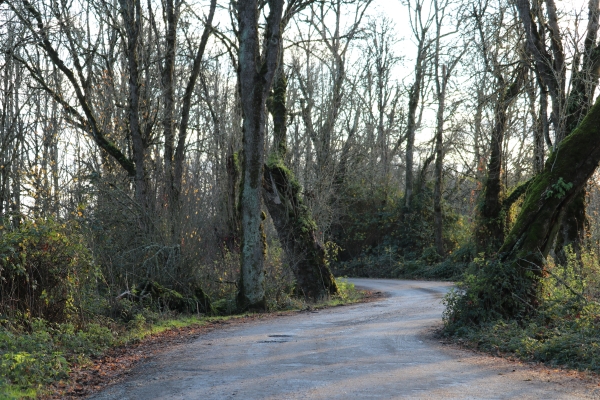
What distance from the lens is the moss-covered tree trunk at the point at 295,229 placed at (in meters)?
21.4

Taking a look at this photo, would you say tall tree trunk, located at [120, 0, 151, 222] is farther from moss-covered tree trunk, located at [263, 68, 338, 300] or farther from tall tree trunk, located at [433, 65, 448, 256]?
tall tree trunk, located at [433, 65, 448, 256]

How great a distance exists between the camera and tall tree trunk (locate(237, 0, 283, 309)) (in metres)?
17.6

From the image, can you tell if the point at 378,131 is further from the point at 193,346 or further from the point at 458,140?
the point at 193,346

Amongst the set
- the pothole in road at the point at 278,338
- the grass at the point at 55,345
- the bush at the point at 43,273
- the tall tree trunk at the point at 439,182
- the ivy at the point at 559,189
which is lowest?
the pothole in road at the point at 278,338

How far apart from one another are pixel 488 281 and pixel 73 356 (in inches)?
298

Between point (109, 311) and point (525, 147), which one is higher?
point (525, 147)

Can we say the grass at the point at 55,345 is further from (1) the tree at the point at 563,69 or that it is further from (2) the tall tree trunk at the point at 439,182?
(2) the tall tree trunk at the point at 439,182

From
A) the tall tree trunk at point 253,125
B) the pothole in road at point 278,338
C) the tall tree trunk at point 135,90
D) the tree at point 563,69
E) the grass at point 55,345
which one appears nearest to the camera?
the grass at point 55,345

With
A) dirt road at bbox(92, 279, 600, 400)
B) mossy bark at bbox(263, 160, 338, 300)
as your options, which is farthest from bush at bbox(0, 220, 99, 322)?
mossy bark at bbox(263, 160, 338, 300)

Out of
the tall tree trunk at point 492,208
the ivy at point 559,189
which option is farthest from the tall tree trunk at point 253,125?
the tall tree trunk at point 492,208

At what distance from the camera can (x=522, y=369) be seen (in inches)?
344

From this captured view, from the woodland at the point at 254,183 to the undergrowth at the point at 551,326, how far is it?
4cm

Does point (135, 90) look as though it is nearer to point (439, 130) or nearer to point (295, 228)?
point (295, 228)

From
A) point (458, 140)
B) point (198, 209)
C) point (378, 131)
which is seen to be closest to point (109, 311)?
point (198, 209)
